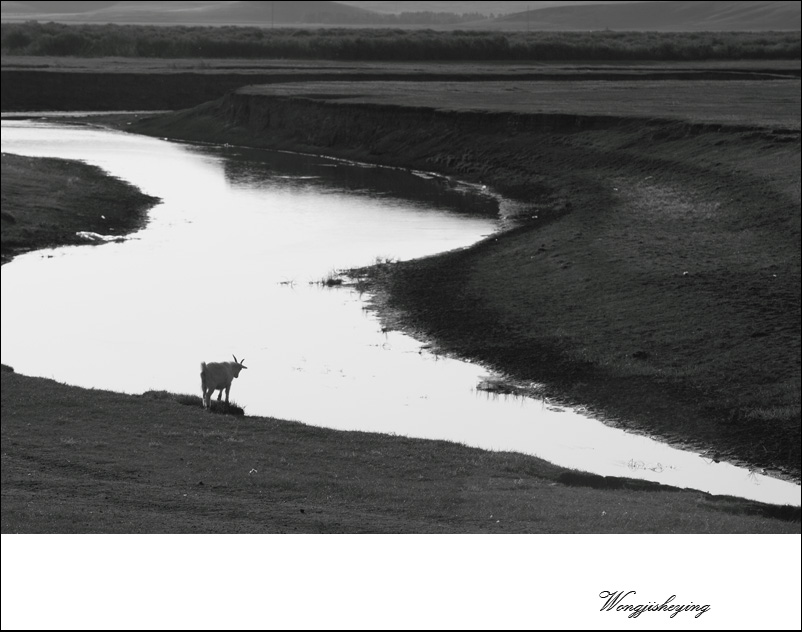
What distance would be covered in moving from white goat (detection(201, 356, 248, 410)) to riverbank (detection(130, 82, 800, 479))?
6445mm

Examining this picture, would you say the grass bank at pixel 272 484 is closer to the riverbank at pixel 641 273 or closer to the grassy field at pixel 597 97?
the riverbank at pixel 641 273

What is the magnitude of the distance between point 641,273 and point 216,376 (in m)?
14.2

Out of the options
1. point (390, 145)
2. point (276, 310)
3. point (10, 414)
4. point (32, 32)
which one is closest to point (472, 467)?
point (10, 414)

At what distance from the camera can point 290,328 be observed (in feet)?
87.9

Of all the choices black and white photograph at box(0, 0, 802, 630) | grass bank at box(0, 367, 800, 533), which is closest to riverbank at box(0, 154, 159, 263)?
black and white photograph at box(0, 0, 802, 630)

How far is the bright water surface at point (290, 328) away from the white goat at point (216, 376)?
4.11 feet

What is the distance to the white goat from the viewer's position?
19109 mm

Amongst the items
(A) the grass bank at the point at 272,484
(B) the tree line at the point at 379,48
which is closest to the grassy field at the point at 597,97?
(A) the grass bank at the point at 272,484

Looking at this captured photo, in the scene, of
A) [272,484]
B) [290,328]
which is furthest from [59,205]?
[272,484]

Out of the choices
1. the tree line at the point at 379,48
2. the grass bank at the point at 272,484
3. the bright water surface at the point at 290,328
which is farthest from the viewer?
the tree line at the point at 379,48

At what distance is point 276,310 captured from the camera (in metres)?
28.7

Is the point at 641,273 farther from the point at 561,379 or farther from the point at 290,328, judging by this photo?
the point at 290,328

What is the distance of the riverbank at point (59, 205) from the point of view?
36812 mm

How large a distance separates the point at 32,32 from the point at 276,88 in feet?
251
